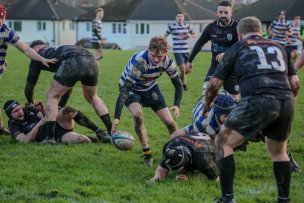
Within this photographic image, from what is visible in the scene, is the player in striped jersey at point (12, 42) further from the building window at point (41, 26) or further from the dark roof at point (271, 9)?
the building window at point (41, 26)

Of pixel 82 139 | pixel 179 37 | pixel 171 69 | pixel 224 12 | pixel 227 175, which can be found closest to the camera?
pixel 227 175

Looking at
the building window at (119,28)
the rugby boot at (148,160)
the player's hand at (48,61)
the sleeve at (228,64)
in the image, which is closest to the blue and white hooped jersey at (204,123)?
the rugby boot at (148,160)

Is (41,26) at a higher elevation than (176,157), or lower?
lower

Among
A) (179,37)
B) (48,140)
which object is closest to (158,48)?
(48,140)

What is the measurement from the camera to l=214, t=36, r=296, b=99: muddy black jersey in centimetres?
535

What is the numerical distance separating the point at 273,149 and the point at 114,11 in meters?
64.5

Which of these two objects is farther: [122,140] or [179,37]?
[179,37]

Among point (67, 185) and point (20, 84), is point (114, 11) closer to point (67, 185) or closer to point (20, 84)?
point (20, 84)

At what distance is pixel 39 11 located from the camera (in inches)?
2827

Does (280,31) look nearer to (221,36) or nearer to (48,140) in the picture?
(221,36)

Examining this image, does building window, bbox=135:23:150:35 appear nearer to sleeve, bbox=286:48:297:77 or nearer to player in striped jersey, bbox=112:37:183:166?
player in striped jersey, bbox=112:37:183:166

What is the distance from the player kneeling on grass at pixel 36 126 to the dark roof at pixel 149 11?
55744mm

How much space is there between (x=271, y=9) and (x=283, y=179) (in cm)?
5263

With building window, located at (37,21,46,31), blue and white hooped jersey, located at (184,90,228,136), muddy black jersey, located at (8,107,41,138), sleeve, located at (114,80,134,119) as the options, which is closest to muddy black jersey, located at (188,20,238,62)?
sleeve, located at (114,80,134,119)
